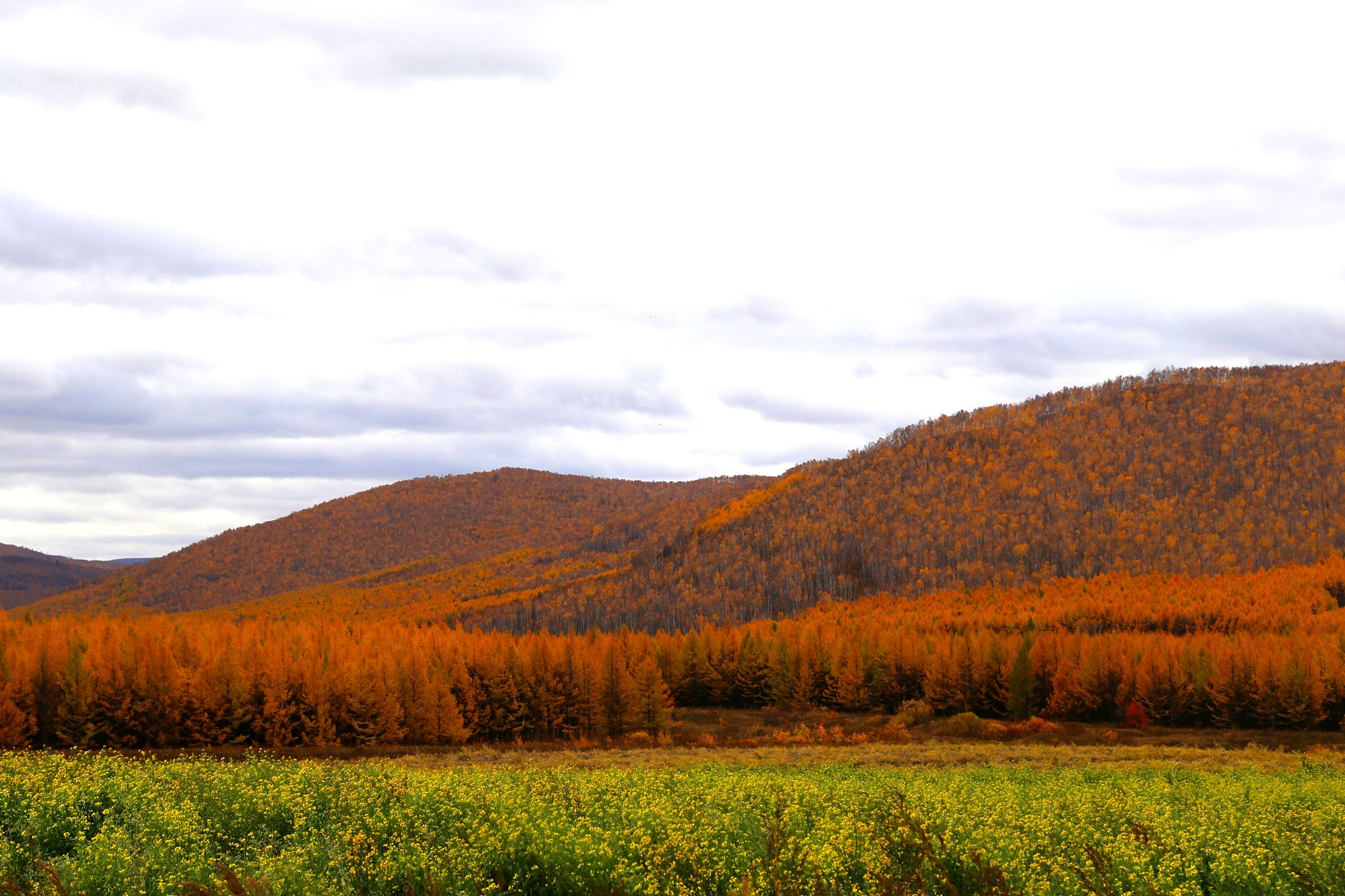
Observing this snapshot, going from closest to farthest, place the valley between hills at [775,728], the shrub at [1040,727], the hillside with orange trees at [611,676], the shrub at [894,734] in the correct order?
the valley between hills at [775,728]
the hillside with orange trees at [611,676]
the shrub at [894,734]
the shrub at [1040,727]

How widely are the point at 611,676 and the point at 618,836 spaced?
247ft

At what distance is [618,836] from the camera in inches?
473

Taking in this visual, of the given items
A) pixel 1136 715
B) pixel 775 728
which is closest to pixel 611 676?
pixel 775 728

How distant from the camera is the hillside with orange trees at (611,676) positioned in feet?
208

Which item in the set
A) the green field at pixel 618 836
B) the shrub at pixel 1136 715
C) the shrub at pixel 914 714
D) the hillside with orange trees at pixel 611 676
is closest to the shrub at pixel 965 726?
the shrub at pixel 914 714

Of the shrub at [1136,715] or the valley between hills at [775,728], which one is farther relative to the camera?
the shrub at [1136,715]

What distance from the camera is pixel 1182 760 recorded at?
178ft

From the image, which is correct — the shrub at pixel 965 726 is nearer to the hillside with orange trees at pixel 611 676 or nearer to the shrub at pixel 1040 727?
the shrub at pixel 1040 727

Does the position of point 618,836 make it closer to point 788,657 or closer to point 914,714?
point 914,714

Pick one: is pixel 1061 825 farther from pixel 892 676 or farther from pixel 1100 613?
pixel 1100 613

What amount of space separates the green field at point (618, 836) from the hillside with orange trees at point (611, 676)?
4972cm

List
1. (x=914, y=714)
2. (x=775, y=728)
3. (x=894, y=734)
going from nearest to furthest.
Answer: (x=894, y=734), (x=775, y=728), (x=914, y=714)

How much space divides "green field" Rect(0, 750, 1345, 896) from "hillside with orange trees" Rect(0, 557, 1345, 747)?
49718 mm

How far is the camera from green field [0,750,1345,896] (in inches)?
409
